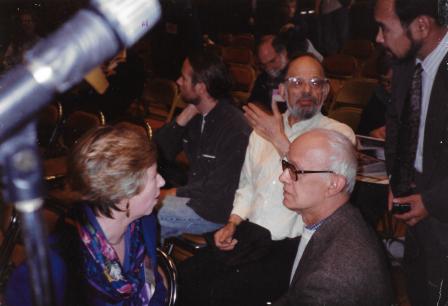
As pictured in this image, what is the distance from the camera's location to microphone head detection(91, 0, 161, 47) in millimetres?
492

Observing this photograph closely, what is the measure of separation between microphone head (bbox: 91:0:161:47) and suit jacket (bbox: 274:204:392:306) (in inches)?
38.8

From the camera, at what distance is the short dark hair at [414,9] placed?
1775mm

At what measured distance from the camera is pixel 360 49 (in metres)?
6.57

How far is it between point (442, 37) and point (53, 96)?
5.70 feet

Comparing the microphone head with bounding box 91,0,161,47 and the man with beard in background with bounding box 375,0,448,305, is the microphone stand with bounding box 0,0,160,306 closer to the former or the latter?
the microphone head with bounding box 91,0,161,47

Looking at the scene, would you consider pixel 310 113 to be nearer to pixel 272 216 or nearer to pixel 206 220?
pixel 272 216

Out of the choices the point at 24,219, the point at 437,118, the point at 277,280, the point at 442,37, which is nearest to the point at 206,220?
the point at 277,280

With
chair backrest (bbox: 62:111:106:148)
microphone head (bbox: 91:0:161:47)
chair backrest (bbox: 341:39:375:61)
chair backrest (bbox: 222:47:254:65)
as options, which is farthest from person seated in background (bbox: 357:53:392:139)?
chair backrest (bbox: 222:47:254:65)

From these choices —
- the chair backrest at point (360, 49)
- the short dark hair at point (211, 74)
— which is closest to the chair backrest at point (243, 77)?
the chair backrest at point (360, 49)

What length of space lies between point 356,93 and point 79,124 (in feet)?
8.38

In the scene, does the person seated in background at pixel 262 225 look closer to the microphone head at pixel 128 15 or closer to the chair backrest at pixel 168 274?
the chair backrest at pixel 168 274

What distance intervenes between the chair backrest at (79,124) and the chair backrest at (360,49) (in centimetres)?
437

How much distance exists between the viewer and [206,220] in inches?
103

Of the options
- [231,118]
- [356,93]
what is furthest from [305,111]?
[356,93]
